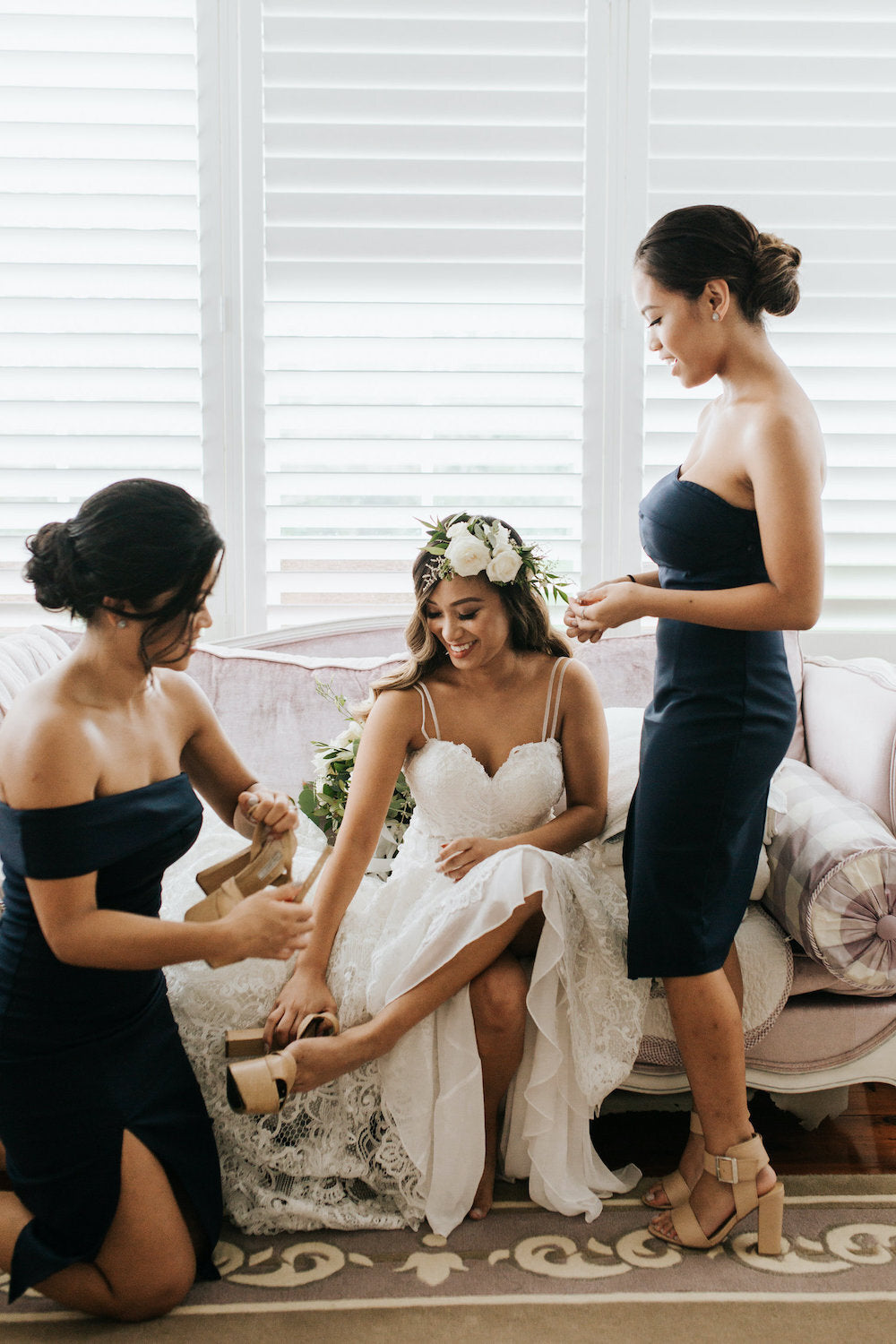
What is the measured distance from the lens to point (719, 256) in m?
1.63

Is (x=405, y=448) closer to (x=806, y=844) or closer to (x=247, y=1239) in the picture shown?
(x=806, y=844)

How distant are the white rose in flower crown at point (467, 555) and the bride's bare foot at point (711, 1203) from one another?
1.10 m

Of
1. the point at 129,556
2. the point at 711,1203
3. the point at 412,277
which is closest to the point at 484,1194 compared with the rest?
the point at 711,1203

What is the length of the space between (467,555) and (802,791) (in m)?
0.84

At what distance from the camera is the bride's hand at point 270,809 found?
5.71ft

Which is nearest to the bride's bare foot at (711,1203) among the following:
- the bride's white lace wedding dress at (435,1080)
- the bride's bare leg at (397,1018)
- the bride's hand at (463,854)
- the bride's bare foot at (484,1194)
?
the bride's white lace wedding dress at (435,1080)

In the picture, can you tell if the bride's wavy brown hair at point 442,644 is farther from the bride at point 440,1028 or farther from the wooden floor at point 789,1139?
the wooden floor at point 789,1139

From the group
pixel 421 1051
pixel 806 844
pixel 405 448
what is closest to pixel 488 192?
pixel 405 448

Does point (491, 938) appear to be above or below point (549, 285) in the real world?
below

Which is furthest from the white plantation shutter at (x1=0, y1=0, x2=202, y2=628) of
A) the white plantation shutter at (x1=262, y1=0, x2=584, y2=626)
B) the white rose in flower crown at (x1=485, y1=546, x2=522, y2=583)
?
the white rose in flower crown at (x1=485, y1=546, x2=522, y2=583)

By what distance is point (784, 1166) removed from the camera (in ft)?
6.34

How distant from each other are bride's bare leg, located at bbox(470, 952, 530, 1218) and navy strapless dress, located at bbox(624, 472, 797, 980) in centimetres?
21

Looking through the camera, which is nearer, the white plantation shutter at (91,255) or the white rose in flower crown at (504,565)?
the white rose in flower crown at (504,565)

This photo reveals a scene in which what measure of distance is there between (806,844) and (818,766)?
549 millimetres
